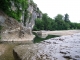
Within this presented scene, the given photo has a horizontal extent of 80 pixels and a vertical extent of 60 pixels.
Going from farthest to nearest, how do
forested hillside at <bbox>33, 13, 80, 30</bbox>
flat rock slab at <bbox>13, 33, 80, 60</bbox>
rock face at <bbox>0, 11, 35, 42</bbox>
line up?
forested hillside at <bbox>33, 13, 80, 30</bbox> < rock face at <bbox>0, 11, 35, 42</bbox> < flat rock slab at <bbox>13, 33, 80, 60</bbox>

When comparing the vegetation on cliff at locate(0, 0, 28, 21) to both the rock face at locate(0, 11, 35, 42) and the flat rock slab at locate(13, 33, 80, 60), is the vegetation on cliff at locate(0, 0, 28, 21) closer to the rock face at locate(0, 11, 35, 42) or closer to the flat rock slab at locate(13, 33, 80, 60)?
the rock face at locate(0, 11, 35, 42)

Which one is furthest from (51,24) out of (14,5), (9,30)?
(9,30)

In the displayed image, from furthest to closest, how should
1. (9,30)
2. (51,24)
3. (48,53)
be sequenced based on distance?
(51,24)
(9,30)
(48,53)

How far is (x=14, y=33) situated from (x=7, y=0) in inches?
255

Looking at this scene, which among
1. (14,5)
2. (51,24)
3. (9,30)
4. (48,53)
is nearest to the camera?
(48,53)

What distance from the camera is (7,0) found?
2838cm

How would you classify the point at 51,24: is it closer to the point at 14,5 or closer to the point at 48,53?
the point at 14,5

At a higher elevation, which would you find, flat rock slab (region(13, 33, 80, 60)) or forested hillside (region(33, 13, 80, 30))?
forested hillside (region(33, 13, 80, 30))

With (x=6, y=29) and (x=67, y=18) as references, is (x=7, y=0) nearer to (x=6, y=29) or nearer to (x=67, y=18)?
(x=6, y=29)

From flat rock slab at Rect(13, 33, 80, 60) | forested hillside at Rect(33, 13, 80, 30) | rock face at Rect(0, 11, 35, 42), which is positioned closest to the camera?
flat rock slab at Rect(13, 33, 80, 60)

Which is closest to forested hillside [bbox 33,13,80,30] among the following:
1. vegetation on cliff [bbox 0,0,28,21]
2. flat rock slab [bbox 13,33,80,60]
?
vegetation on cliff [bbox 0,0,28,21]

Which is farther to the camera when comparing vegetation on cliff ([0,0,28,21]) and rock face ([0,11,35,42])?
vegetation on cliff ([0,0,28,21])

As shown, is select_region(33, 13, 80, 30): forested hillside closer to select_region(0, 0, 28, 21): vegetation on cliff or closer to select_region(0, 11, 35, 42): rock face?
select_region(0, 0, 28, 21): vegetation on cliff

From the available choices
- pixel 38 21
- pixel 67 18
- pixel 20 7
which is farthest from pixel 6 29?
pixel 67 18
